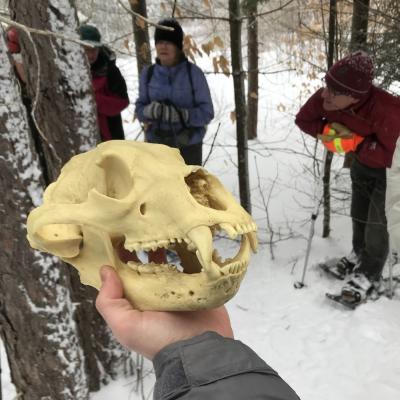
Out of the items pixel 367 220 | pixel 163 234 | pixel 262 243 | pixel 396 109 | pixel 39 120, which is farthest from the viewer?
pixel 262 243

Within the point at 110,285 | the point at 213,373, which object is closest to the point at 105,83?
the point at 110,285

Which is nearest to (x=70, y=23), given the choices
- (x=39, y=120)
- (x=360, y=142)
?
(x=39, y=120)

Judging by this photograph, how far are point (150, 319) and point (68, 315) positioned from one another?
4.30 ft

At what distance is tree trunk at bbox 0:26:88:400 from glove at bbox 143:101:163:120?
184 cm

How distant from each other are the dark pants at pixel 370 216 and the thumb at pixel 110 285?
259cm

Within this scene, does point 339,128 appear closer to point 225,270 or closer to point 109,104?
point 109,104

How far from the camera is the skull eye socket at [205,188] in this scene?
1.15 m

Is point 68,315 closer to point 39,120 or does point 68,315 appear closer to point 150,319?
point 39,120

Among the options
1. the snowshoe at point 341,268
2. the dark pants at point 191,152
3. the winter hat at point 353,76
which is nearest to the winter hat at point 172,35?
the dark pants at point 191,152

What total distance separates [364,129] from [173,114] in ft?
5.19

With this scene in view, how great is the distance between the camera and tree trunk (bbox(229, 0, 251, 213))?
3814mm

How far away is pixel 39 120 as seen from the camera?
8.04 ft

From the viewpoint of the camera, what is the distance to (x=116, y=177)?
1.15m

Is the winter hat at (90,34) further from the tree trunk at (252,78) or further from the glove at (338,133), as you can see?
the tree trunk at (252,78)
